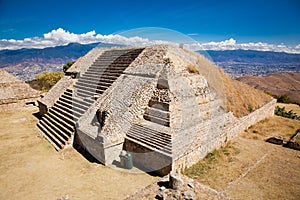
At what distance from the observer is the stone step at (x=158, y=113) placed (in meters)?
8.74

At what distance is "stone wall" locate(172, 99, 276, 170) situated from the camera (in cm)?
791

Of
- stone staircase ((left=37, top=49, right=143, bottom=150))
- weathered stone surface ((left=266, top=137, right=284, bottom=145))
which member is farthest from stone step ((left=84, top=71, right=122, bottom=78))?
weathered stone surface ((left=266, top=137, right=284, bottom=145))

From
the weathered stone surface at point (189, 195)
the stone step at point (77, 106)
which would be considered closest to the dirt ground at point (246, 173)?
the weathered stone surface at point (189, 195)

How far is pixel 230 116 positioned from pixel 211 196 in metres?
7.25

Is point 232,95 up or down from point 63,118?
up

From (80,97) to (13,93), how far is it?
10.9 m

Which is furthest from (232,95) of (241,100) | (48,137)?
(48,137)

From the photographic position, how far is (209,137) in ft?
30.9

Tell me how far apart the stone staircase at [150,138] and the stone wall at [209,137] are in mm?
652

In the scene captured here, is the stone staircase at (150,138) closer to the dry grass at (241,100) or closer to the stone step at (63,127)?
the stone step at (63,127)

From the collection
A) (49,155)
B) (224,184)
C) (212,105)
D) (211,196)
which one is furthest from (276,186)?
(49,155)

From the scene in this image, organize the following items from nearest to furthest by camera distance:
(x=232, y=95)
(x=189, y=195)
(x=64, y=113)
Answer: (x=189, y=195)
(x=64, y=113)
(x=232, y=95)

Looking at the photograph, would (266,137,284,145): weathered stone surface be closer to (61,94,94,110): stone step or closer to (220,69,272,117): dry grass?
(220,69,272,117): dry grass

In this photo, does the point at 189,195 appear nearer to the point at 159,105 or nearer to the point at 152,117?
the point at 152,117
